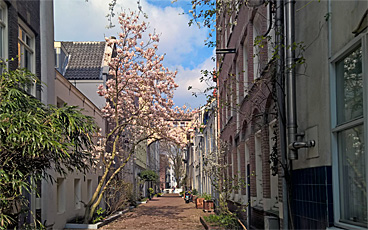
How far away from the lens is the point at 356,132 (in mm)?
5238

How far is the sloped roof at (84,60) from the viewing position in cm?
2606

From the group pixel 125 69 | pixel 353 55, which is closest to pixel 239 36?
pixel 125 69

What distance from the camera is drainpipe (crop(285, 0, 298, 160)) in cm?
705

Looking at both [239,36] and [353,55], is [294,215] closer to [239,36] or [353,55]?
[353,55]

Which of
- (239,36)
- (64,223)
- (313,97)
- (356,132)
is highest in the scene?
(239,36)

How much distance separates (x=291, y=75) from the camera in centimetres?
727

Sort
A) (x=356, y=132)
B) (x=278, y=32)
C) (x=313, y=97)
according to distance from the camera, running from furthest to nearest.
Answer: (x=278, y=32), (x=313, y=97), (x=356, y=132)

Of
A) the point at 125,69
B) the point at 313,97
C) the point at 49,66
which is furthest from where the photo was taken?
the point at 125,69

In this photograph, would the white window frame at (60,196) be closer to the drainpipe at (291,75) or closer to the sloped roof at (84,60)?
the sloped roof at (84,60)

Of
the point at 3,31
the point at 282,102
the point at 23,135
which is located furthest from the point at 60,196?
the point at 282,102

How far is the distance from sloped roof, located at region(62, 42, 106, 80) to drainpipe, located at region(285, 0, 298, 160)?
19.6 meters

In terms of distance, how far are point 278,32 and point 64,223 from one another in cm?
1291

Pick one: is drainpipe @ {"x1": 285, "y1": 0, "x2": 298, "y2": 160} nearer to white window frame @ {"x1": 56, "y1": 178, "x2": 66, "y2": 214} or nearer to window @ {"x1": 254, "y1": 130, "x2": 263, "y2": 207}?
window @ {"x1": 254, "y1": 130, "x2": 263, "y2": 207}

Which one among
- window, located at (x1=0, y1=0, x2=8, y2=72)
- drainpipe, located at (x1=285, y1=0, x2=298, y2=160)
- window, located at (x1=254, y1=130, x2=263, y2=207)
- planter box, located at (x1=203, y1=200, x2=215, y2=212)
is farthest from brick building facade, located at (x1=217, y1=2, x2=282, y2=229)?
planter box, located at (x1=203, y1=200, x2=215, y2=212)
